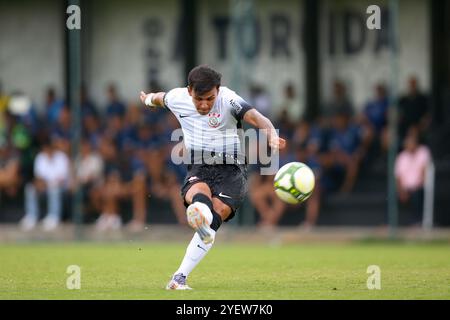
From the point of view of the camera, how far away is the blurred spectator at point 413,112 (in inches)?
885

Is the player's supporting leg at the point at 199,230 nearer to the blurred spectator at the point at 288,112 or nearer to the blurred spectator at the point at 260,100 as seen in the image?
the blurred spectator at the point at 288,112

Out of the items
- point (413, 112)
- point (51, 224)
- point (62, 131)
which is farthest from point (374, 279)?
point (62, 131)

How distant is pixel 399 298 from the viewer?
33.2 feet

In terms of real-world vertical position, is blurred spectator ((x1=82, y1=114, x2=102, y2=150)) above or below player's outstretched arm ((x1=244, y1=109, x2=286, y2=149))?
below

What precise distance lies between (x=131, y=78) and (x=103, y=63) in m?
0.77

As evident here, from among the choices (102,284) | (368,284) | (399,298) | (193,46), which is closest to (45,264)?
(102,284)

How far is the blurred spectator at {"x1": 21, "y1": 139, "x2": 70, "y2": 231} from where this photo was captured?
76.5ft

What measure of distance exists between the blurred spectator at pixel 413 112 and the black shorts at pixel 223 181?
11.3m

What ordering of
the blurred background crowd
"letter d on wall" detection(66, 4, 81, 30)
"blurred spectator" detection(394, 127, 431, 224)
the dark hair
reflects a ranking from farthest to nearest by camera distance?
the blurred background crowd < "blurred spectator" detection(394, 127, 431, 224) < "letter d on wall" detection(66, 4, 81, 30) < the dark hair

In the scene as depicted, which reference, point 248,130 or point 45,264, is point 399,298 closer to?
point 45,264

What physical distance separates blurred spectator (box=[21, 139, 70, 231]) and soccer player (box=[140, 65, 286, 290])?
1167cm

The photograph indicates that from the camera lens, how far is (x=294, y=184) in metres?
11.1

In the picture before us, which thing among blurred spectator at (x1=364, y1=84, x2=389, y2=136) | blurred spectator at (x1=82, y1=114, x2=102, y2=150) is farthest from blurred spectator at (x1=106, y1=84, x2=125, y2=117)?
blurred spectator at (x1=364, y1=84, x2=389, y2=136)

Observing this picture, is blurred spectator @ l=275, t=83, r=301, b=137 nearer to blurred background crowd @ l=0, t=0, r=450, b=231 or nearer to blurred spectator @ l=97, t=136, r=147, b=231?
blurred background crowd @ l=0, t=0, r=450, b=231
